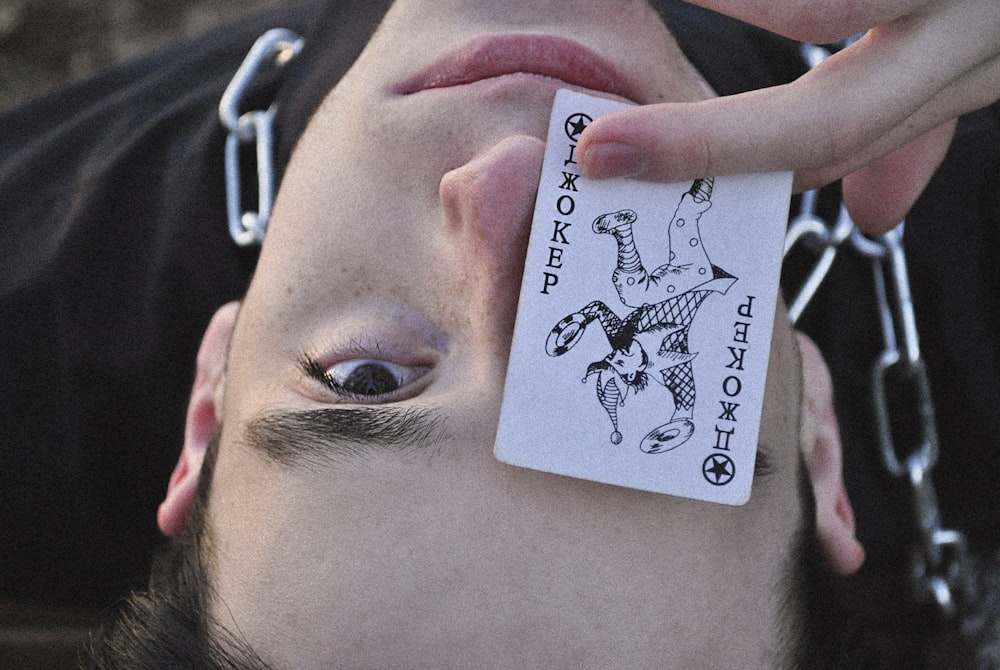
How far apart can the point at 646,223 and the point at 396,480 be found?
1.21ft

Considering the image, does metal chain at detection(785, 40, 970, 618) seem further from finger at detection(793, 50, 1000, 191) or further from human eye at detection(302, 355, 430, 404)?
human eye at detection(302, 355, 430, 404)

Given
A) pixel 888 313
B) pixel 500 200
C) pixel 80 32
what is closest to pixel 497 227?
pixel 500 200

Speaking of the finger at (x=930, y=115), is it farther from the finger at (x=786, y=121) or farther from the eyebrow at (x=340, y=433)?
the eyebrow at (x=340, y=433)

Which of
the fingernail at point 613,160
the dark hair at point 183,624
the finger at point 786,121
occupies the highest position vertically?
the finger at point 786,121

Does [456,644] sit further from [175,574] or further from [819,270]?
[819,270]

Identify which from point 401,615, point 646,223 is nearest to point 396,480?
point 401,615

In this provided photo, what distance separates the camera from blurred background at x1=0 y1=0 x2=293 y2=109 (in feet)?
8.21

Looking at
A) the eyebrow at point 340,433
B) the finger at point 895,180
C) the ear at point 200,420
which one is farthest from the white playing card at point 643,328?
the ear at point 200,420

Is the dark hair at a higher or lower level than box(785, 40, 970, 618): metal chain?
lower

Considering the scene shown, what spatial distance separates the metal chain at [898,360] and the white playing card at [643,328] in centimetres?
50

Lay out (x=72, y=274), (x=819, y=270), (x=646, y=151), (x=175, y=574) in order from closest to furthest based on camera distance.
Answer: (x=646, y=151), (x=175, y=574), (x=819, y=270), (x=72, y=274)

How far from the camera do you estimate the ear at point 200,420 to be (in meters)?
1.31

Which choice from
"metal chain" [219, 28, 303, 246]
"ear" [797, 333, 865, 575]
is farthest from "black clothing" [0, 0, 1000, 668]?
"ear" [797, 333, 865, 575]

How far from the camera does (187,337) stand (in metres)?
1.61
